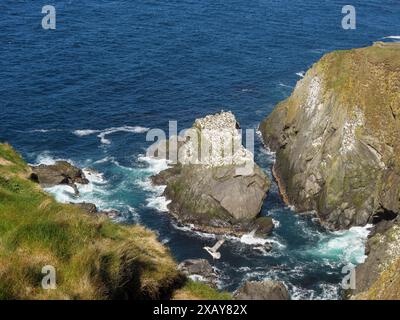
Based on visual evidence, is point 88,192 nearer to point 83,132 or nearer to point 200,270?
point 83,132

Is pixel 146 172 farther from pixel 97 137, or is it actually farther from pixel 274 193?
pixel 274 193

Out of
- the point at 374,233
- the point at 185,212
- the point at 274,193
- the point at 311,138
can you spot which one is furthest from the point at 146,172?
the point at 374,233

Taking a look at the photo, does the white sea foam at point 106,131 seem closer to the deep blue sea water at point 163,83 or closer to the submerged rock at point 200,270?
the deep blue sea water at point 163,83

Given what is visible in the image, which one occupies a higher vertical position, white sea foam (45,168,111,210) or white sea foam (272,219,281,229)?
white sea foam (45,168,111,210)

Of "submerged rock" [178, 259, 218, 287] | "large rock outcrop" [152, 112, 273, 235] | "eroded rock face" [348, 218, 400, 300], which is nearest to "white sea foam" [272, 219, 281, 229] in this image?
"large rock outcrop" [152, 112, 273, 235]

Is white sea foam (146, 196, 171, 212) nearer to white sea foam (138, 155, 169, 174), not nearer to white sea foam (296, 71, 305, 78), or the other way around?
white sea foam (138, 155, 169, 174)
